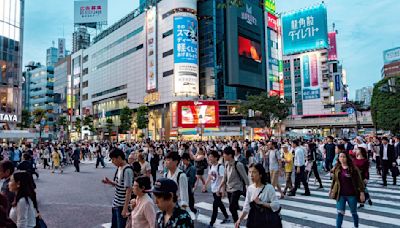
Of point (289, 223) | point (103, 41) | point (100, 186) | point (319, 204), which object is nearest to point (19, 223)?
point (289, 223)

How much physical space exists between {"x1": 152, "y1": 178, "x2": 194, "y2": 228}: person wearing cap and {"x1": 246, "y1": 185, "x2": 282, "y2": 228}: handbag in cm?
154

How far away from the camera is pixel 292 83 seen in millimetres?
97188

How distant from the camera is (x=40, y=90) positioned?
109062 mm

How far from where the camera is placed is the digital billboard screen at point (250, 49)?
6198cm

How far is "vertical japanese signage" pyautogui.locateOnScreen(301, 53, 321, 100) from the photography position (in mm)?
87125

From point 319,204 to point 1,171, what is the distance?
7782 mm

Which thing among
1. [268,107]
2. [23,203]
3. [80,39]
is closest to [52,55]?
[80,39]

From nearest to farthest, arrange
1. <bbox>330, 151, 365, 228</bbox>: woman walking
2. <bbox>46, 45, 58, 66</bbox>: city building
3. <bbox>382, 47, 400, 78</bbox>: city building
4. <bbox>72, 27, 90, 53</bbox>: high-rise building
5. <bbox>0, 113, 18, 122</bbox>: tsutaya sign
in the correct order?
<bbox>330, 151, 365, 228</bbox>: woman walking < <bbox>0, 113, 18, 122</bbox>: tsutaya sign < <bbox>72, 27, 90, 53</bbox>: high-rise building < <bbox>382, 47, 400, 78</bbox>: city building < <bbox>46, 45, 58, 66</bbox>: city building

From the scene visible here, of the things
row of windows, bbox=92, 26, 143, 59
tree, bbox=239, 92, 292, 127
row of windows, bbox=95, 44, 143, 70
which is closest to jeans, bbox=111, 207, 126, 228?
tree, bbox=239, 92, 292, 127

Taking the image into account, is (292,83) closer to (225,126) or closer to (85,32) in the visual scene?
(225,126)

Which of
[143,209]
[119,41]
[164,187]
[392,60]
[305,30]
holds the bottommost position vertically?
[143,209]

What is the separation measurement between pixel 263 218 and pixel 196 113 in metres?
49.4

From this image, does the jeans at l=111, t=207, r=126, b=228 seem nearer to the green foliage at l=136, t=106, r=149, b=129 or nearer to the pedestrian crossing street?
the pedestrian crossing street

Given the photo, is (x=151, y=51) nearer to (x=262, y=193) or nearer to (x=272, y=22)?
(x=272, y=22)
